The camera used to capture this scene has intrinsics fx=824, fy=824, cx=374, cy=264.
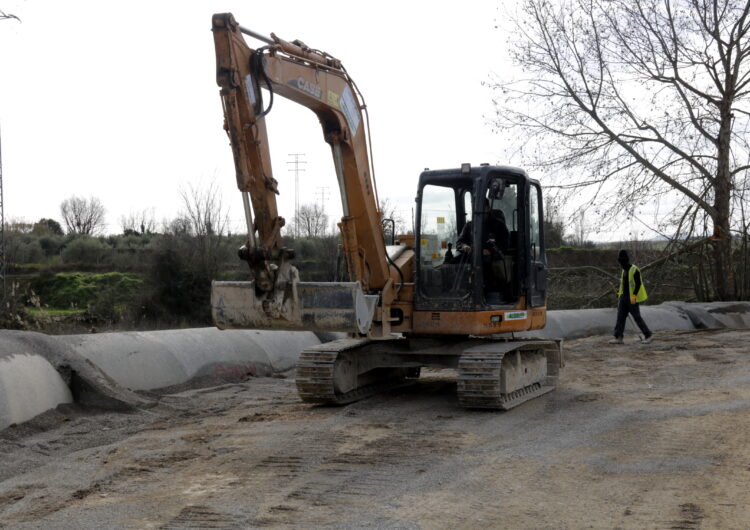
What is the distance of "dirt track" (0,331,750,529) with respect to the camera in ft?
17.4

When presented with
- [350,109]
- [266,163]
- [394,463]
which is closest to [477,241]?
[350,109]

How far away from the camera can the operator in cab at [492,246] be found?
9406mm

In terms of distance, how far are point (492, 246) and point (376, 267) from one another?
4.48ft

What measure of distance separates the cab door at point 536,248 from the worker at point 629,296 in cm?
570

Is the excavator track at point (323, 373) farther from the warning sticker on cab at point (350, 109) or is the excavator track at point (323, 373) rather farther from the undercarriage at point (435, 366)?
the warning sticker on cab at point (350, 109)

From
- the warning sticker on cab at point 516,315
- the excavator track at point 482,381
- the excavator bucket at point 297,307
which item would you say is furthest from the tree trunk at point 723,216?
the excavator bucket at point 297,307

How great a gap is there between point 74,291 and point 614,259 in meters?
20.8

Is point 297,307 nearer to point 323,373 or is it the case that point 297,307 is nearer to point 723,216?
point 323,373

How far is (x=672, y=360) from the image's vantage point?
13.5 meters

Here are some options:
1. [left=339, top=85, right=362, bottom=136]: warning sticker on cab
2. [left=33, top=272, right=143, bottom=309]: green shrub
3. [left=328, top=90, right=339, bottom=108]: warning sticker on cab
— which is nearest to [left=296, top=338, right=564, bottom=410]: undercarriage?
[left=339, top=85, right=362, bottom=136]: warning sticker on cab

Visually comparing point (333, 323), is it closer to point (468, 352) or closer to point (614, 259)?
point (468, 352)

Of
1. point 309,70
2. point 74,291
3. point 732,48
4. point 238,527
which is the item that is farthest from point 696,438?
point 74,291

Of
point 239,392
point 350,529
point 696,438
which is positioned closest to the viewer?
point 350,529

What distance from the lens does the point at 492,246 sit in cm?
945
